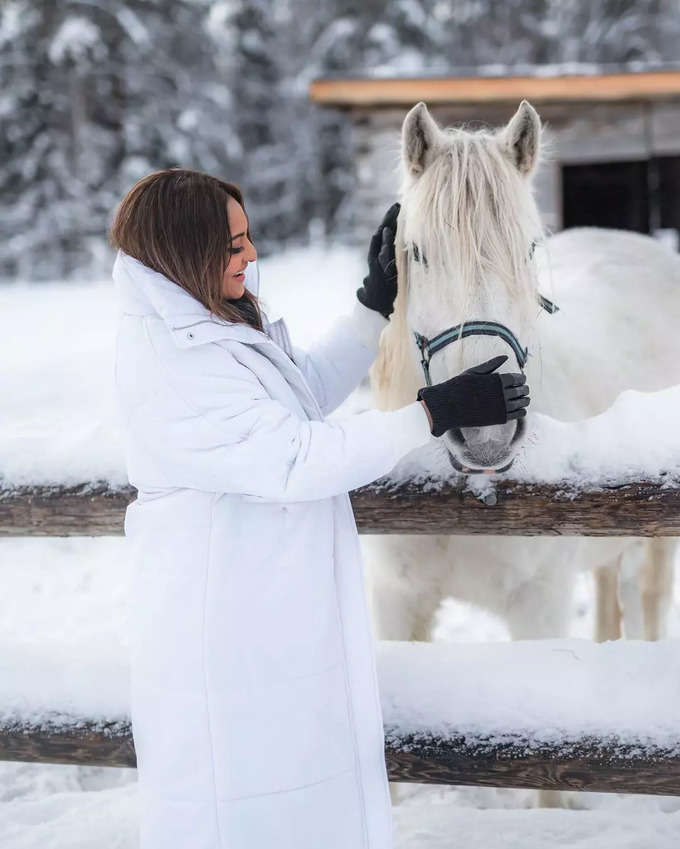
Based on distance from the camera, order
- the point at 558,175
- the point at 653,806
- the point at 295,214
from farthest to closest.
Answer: the point at 295,214
the point at 558,175
the point at 653,806

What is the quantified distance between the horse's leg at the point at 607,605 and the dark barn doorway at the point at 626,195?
20.6ft

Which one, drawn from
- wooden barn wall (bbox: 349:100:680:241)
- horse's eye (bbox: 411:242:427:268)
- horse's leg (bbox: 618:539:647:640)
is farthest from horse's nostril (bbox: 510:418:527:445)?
wooden barn wall (bbox: 349:100:680:241)

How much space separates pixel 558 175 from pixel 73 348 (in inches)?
264

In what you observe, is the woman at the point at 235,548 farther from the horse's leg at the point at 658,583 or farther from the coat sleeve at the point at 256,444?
the horse's leg at the point at 658,583

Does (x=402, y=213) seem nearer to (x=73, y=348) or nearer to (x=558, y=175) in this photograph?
(x=558, y=175)

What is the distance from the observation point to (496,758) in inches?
72.9

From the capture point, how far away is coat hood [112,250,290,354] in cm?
151

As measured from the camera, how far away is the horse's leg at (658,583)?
3.69 metres

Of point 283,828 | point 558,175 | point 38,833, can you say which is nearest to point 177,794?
point 283,828

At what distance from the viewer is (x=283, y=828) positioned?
64.0 inches

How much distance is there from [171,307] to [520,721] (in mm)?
1214

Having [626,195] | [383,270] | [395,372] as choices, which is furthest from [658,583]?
[626,195]

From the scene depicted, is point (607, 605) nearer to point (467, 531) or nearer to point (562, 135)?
point (467, 531)

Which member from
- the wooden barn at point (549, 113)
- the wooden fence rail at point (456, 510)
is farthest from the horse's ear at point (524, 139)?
the wooden barn at point (549, 113)
